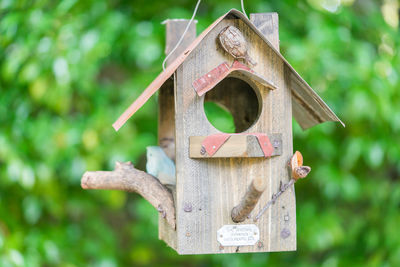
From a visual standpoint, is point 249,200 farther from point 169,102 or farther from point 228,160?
point 169,102

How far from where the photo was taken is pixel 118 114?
7.38 feet

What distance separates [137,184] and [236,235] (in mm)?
287

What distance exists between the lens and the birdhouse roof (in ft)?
4.04

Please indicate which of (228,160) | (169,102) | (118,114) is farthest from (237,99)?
(118,114)

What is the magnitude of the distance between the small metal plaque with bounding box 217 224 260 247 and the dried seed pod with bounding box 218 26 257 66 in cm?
40

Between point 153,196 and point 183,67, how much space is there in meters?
0.33

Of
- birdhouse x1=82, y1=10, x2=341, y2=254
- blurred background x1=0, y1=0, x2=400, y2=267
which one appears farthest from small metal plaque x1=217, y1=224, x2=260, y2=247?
blurred background x1=0, y1=0, x2=400, y2=267

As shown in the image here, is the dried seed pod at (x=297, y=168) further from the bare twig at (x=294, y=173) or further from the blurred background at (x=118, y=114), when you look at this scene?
the blurred background at (x=118, y=114)

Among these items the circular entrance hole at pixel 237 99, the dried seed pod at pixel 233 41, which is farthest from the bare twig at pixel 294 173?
the circular entrance hole at pixel 237 99

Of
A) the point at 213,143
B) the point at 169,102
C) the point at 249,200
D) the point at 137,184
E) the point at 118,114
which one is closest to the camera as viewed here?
the point at 249,200

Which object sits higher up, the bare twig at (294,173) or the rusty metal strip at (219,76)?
the rusty metal strip at (219,76)

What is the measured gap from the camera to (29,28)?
7.41ft

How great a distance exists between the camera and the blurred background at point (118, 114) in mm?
2209

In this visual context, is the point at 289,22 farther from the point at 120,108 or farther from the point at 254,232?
the point at 254,232
